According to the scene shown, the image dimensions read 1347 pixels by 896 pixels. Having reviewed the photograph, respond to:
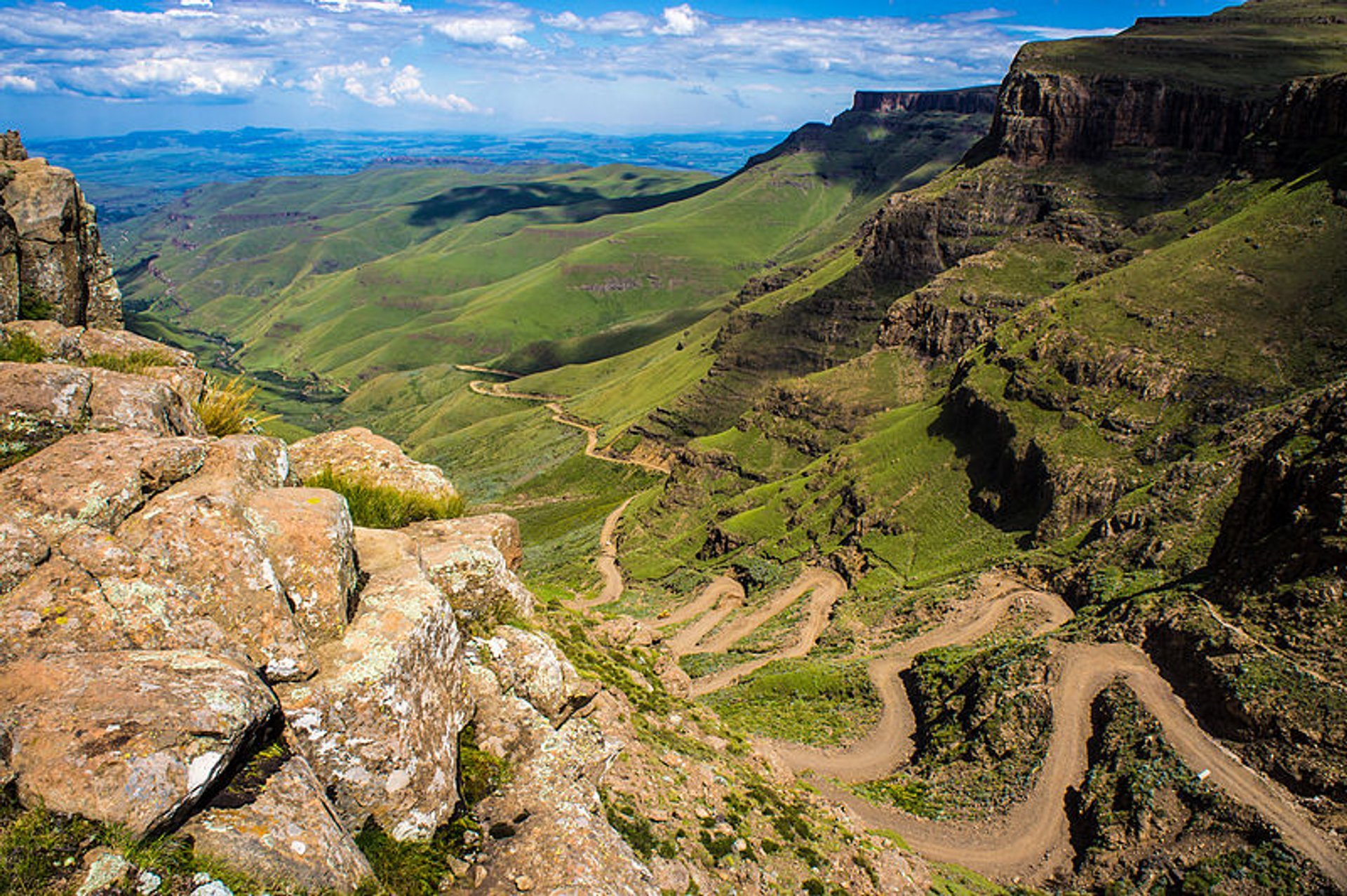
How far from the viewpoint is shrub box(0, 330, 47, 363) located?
15.1 metres

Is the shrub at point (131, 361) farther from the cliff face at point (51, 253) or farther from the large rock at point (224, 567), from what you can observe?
the large rock at point (224, 567)

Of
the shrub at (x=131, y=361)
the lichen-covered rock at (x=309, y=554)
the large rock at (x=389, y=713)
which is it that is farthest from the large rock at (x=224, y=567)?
the shrub at (x=131, y=361)

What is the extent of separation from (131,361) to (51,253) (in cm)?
468

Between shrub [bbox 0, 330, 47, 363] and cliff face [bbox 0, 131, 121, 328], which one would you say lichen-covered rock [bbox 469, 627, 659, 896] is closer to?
shrub [bbox 0, 330, 47, 363]

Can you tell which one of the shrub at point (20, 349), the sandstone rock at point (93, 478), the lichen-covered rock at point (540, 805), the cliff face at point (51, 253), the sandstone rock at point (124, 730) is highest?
the cliff face at point (51, 253)

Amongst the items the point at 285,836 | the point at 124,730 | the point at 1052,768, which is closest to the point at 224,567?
the point at 124,730

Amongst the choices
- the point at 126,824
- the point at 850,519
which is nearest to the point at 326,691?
the point at 126,824

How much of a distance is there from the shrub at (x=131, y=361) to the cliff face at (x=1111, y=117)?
176 meters

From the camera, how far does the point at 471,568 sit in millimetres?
17984

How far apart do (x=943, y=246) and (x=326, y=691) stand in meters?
169

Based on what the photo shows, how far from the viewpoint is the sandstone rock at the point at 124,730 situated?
8.35m

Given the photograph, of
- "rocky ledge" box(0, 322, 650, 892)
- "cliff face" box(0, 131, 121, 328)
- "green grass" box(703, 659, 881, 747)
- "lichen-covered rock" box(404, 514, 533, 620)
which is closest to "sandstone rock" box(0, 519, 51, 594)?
"rocky ledge" box(0, 322, 650, 892)

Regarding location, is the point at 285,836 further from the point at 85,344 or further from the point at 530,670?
the point at 85,344

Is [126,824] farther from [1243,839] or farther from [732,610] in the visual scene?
[732,610]
